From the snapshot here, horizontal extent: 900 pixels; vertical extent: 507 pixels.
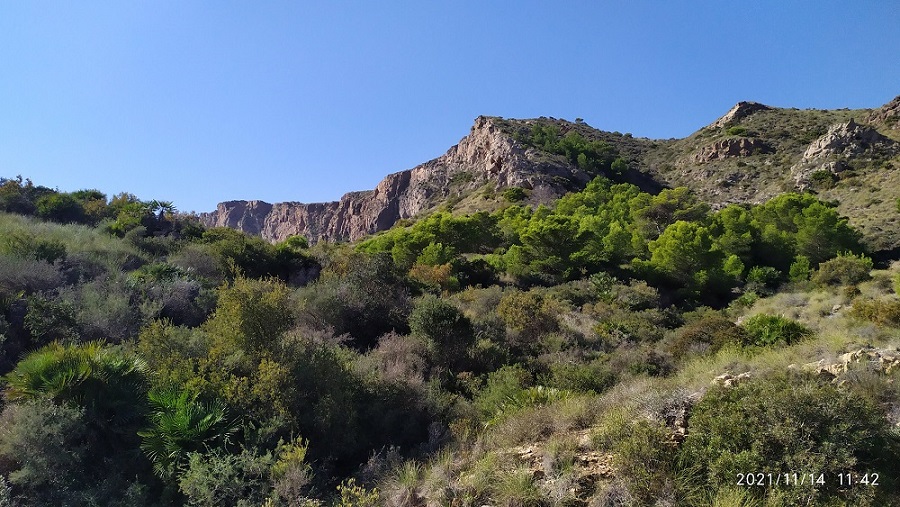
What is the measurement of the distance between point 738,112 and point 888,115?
18775 millimetres

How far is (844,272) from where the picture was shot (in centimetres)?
2027

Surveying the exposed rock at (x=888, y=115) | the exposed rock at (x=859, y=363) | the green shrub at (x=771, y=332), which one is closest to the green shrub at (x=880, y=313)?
the green shrub at (x=771, y=332)

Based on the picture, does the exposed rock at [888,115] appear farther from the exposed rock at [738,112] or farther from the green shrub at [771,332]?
the green shrub at [771,332]

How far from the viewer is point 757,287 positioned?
22266 millimetres

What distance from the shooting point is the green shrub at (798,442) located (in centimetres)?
378

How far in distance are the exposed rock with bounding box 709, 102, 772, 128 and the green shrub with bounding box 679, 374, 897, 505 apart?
71.7 m

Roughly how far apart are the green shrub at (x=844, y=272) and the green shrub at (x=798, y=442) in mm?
20441

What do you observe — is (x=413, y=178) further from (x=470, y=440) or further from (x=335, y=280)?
(x=470, y=440)

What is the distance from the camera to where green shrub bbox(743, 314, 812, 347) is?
1016 centimetres

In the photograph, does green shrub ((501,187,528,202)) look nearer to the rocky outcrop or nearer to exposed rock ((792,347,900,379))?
the rocky outcrop

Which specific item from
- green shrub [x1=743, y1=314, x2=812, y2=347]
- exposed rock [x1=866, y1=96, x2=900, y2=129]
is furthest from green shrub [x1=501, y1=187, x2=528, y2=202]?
exposed rock [x1=866, y1=96, x2=900, y2=129]

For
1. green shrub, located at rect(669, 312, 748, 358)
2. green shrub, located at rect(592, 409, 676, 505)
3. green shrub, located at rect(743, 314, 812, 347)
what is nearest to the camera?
green shrub, located at rect(592, 409, 676, 505)

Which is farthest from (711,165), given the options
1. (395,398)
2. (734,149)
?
(395,398)

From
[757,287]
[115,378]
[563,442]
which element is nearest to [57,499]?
[115,378]
